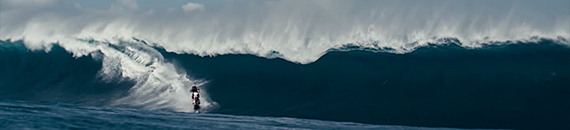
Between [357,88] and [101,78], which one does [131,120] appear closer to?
[357,88]

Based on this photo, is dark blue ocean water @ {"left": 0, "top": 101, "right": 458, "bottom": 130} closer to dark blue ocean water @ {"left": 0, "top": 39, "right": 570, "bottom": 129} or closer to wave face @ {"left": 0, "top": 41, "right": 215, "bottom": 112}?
dark blue ocean water @ {"left": 0, "top": 39, "right": 570, "bottom": 129}

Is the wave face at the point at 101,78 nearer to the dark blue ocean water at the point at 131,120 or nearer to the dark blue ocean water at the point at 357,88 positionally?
the dark blue ocean water at the point at 357,88

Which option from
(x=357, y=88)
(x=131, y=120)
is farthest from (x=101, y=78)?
(x=357, y=88)

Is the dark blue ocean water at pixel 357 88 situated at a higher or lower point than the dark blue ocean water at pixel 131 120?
higher

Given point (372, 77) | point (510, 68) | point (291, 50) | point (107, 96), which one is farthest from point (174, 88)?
point (510, 68)

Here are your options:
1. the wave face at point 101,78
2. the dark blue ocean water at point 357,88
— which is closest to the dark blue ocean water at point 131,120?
the dark blue ocean water at point 357,88

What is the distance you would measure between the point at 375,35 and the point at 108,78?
794 cm

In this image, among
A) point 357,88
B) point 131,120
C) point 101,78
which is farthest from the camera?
point 101,78

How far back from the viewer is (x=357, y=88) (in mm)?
19156

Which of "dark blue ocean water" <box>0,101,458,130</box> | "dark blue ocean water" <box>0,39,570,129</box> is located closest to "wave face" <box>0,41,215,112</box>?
"dark blue ocean water" <box>0,39,570,129</box>

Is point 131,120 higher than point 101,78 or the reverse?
the reverse

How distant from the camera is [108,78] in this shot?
2142 centimetres

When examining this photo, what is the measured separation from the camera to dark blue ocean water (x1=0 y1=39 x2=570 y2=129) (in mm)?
16219

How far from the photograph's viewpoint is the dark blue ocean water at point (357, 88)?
53.2ft
